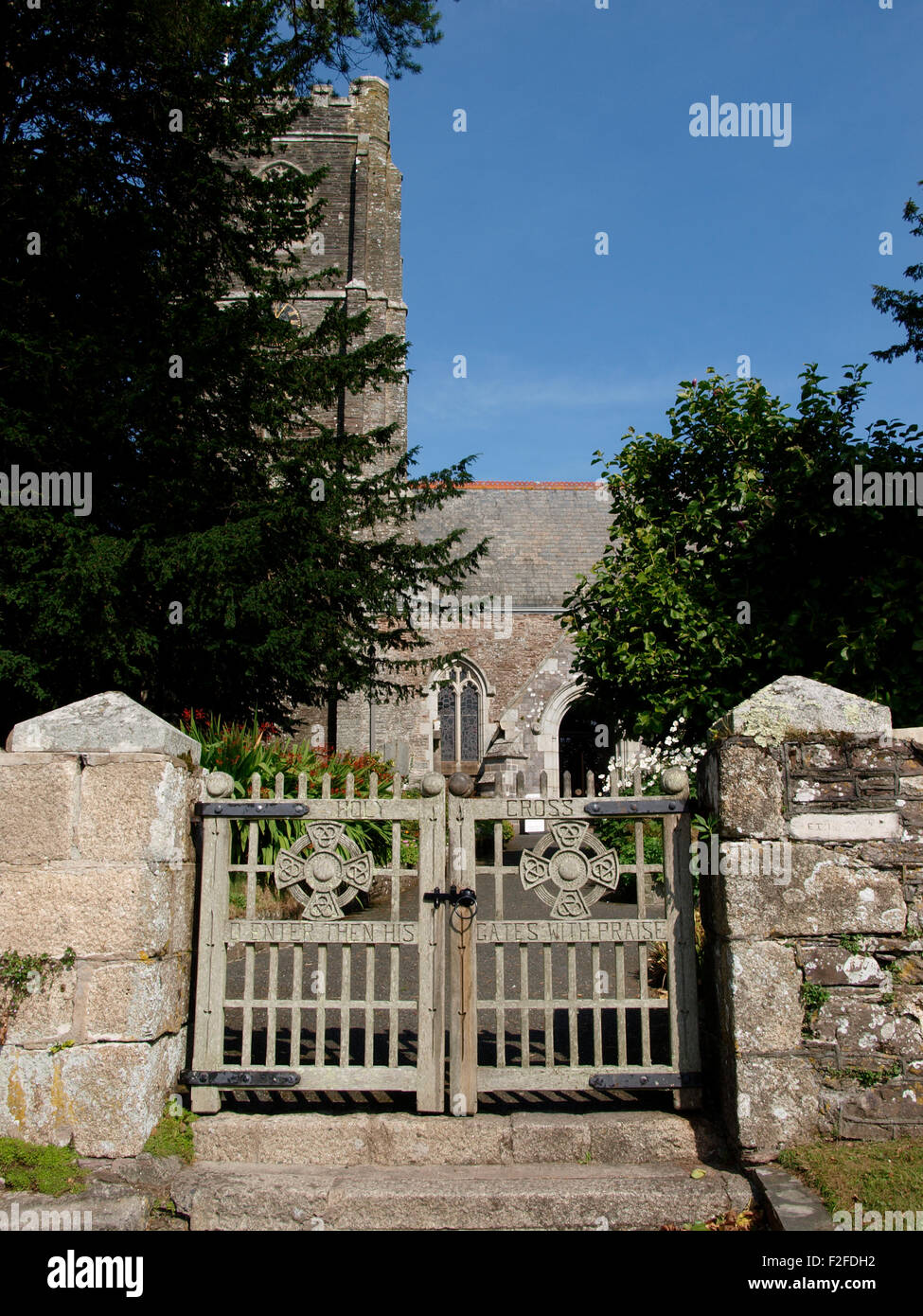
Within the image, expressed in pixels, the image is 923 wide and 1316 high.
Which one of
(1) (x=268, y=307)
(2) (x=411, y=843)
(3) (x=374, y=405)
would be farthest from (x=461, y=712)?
(1) (x=268, y=307)

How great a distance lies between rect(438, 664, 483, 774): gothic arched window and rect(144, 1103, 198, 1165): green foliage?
19272 millimetres

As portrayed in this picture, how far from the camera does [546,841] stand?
398 centimetres

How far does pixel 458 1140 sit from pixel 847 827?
7.06 ft

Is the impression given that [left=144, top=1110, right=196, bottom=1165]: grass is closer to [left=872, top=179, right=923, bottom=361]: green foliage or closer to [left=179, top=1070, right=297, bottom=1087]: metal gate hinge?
[left=179, top=1070, right=297, bottom=1087]: metal gate hinge

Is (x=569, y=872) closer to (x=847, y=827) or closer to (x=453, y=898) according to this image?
(x=453, y=898)

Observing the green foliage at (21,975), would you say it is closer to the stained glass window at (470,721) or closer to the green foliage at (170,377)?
the green foliage at (170,377)

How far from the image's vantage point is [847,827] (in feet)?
11.9

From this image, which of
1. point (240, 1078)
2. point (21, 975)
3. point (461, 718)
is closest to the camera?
point (21, 975)

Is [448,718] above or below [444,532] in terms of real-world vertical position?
below

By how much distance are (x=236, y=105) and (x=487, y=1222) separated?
34.9 feet

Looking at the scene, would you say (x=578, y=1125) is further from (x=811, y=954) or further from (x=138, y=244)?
(x=138, y=244)

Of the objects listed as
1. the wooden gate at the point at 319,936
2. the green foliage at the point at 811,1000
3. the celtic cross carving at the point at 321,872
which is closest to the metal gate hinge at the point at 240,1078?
the wooden gate at the point at 319,936

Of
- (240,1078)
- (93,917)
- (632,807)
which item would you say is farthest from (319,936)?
(632,807)

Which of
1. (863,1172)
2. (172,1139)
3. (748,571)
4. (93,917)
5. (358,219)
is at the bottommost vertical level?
(172,1139)
